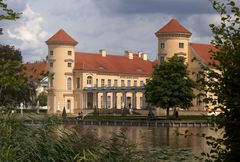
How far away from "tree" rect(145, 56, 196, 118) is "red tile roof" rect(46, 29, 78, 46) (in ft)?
137

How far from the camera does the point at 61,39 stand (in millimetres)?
108000

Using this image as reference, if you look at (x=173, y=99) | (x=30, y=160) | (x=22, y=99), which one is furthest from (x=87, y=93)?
(x=30, y=160)

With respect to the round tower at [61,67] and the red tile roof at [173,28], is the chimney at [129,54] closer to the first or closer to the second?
the round tower at [61,67]

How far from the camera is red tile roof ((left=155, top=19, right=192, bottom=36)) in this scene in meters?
93.9

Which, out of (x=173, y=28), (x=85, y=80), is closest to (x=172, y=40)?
(x=173, y=28)

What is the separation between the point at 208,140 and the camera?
28.0 feet

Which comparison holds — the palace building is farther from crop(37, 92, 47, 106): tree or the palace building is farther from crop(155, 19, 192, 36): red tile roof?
crop(37, 92, 47, 106): tree

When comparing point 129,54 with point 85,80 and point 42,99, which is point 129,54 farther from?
point 42,99

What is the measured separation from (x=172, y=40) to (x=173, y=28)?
6.56 ft

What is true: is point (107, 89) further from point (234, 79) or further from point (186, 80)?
point (234, 79)

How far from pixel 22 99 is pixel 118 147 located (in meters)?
62.0

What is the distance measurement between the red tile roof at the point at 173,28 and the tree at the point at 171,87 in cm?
2513

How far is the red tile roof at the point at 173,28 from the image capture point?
93863 millimetres

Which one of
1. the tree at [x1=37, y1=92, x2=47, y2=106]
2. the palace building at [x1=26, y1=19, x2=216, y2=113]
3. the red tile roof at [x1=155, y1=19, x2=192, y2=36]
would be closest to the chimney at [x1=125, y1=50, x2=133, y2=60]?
the palace building at [x1=26, y1=19, x2=216, y2=113]
